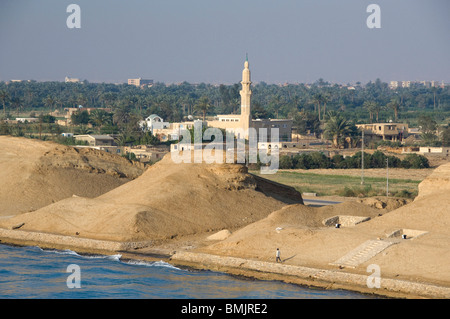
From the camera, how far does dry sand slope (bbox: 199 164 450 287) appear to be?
26.4 meters

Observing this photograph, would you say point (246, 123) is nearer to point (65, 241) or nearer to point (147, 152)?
point (147, 152)

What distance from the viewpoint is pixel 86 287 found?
90.2 feet

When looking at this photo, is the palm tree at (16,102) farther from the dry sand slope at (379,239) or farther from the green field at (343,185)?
the dry sand slope at (379,239)

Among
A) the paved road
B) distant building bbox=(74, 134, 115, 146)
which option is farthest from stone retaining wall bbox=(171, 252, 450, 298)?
distant building bbox=(74, 134, 115, 146)

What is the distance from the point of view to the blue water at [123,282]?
1019 inches

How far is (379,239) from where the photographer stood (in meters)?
28.7

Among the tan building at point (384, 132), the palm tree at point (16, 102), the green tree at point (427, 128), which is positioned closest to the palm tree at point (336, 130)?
the tan building at point (384, 132)

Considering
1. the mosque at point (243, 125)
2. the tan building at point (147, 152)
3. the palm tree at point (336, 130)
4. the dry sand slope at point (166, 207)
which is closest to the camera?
the dry sand slope at point (166, 207)

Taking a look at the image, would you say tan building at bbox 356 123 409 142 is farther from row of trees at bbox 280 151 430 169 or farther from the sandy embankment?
the sandy embankment

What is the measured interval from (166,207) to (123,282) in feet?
28.0

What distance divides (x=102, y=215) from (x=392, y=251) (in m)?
14.0

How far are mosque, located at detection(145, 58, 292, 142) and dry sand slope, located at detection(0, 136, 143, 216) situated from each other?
1468 inches

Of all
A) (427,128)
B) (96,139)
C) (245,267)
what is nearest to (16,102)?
(96,139)

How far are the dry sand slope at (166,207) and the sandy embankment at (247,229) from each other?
5 cm
